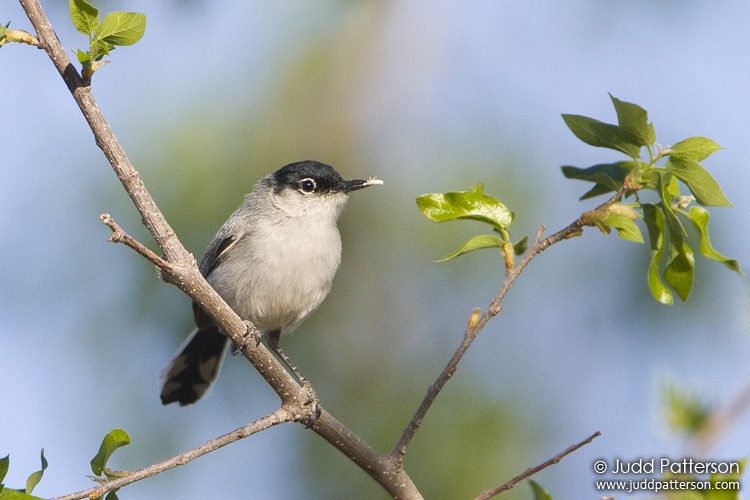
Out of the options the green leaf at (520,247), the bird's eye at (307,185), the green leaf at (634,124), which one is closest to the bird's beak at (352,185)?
the bird's eye at (307,185)

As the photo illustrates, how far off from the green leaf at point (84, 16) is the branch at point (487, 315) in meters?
1.50

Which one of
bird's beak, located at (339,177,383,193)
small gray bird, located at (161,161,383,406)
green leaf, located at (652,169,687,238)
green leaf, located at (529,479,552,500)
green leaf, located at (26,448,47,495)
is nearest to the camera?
green leaf, located at (529,479,552,500)

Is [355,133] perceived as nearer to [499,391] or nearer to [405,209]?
[405,209]

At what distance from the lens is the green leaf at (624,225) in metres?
2.48

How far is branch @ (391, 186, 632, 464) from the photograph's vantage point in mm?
2533

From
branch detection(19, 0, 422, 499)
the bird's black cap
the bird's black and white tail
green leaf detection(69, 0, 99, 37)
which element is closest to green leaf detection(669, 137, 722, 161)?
branch detection(19, 0, 422, 499)

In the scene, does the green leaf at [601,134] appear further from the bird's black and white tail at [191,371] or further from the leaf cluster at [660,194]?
the bird's black and white tail at [191,371]

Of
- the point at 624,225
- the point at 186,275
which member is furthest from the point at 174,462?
the point at 624,225

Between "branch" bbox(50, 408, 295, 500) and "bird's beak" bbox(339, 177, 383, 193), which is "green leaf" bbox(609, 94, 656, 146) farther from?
"bird's beak" bbox(339, 177, 383, 193)

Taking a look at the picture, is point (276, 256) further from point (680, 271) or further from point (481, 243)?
point (680, 271)

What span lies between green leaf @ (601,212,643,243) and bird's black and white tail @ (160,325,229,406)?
152 inches

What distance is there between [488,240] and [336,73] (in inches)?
211

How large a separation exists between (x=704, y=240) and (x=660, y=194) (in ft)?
0.67

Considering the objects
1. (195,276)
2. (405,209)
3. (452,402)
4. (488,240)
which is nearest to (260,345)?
(195,276)
